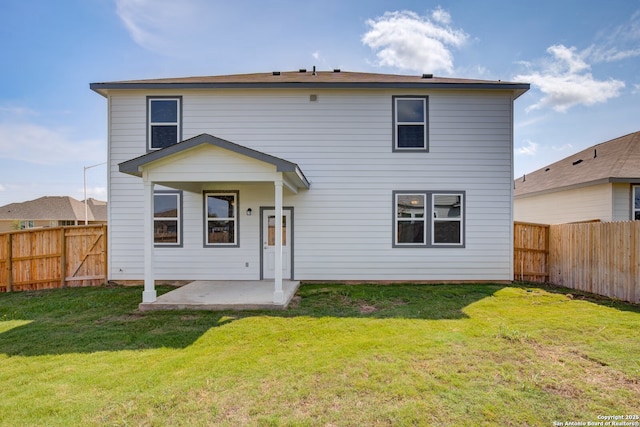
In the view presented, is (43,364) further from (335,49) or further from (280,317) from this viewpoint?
(335,49)

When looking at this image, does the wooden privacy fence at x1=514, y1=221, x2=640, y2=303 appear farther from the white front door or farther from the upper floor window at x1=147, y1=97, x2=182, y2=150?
the upper floor window at x1=147, y1=97, x2=182, y2=150

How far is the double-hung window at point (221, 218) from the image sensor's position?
862cm

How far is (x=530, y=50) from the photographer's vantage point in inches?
423

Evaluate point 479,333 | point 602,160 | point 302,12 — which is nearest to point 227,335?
point 479,333

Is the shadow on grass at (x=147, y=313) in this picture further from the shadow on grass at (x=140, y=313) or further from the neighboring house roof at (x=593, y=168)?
the neighboring house roof at (x=593, y=168)

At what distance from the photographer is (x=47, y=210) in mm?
29766

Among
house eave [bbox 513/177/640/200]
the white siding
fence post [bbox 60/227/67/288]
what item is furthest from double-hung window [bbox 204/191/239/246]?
the white siding

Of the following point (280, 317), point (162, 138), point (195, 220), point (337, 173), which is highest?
point (162, 138)

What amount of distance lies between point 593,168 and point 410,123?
26.6 ft

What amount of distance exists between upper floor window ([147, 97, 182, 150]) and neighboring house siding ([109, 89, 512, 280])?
0.68 feet

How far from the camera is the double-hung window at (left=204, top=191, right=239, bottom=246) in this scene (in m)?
8.62

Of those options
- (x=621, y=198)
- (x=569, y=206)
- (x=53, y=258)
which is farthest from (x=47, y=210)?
(x=621, y=198)

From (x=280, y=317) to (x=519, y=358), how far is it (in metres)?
3.62

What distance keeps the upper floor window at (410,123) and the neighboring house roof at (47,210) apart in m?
32.9
